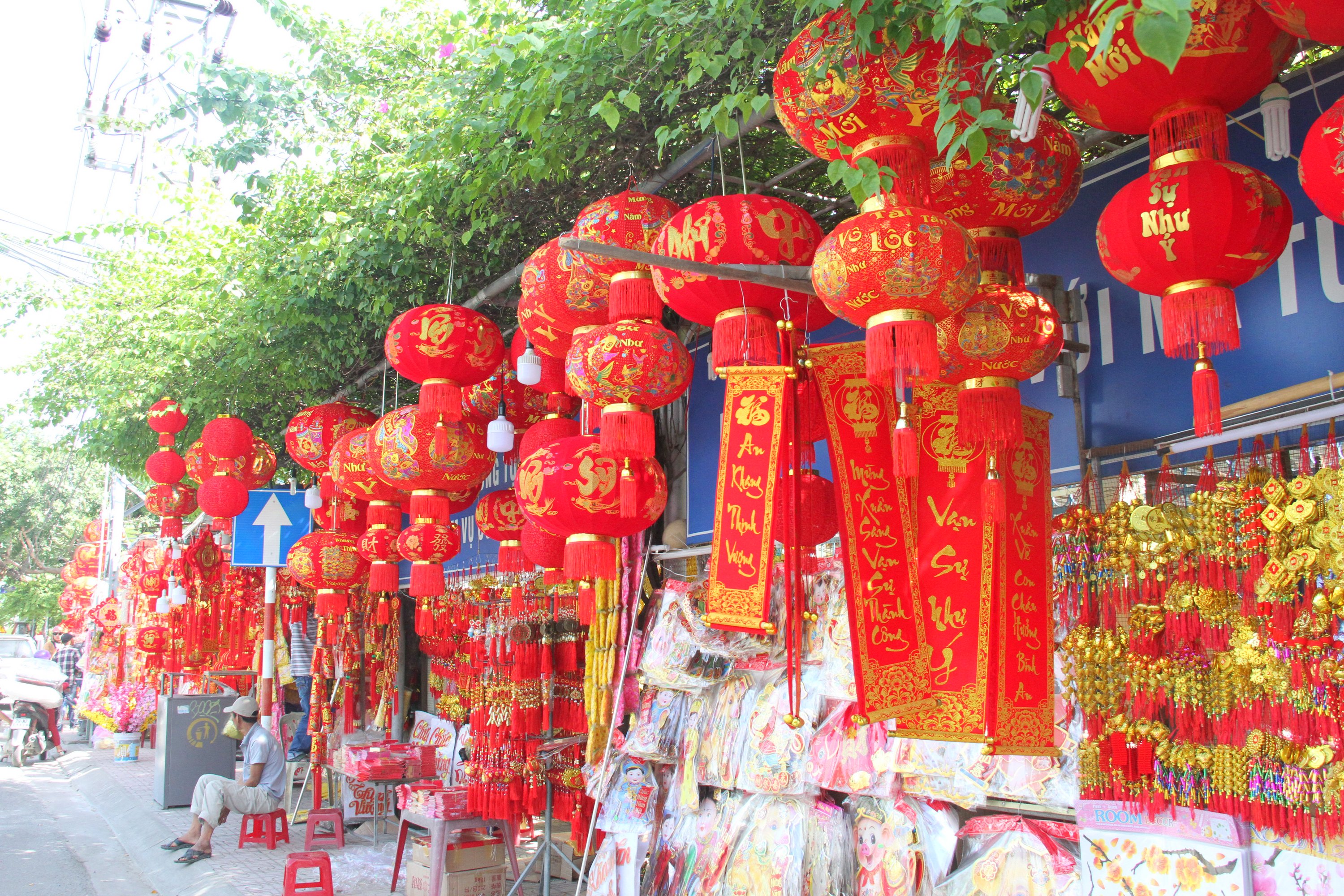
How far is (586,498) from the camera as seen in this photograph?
11.0 ft

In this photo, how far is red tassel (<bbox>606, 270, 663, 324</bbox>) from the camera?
312cm

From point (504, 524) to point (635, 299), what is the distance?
234cm

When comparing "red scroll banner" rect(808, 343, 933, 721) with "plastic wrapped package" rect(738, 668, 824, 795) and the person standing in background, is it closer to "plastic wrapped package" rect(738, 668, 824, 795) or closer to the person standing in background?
"plastic wrapped package" rect(738, 668, 824, 795)

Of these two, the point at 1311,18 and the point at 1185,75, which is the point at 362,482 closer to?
the point at 1185,75

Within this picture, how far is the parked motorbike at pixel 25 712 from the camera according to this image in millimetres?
13680

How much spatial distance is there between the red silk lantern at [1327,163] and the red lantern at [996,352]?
2.09 ft

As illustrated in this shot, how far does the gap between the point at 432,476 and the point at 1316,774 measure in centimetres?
359

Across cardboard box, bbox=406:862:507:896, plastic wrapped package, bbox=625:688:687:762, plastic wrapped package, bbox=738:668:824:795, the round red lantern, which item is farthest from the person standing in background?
the round red lantern

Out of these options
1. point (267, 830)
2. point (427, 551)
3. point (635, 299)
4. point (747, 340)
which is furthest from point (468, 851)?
point (747, 340)

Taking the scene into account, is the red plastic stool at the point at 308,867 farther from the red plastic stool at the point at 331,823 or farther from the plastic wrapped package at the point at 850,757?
the plastic wrapped package at the point at 850,757

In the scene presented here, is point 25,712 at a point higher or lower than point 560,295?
lower

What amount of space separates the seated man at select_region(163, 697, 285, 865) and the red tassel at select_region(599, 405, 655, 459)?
563 centimetres

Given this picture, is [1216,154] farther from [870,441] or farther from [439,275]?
[439,275]

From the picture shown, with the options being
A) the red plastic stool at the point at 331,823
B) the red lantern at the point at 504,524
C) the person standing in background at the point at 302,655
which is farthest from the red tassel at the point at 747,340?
the person standing in background at the point at 302,655
